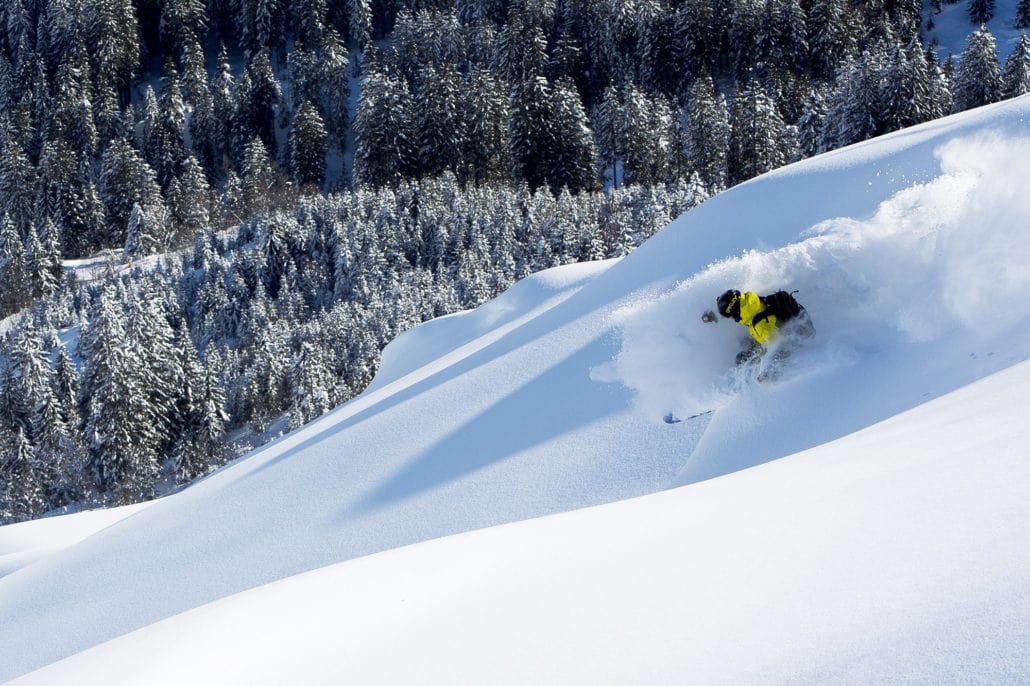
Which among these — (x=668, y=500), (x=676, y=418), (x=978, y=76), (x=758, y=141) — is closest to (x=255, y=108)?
(x=758, y=141)

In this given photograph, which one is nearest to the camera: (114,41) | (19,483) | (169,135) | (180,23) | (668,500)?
(668,500)

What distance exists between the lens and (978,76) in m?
56.4

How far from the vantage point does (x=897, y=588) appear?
9.01ft

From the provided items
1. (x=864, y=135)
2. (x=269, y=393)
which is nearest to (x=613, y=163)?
(x=864, y=135)

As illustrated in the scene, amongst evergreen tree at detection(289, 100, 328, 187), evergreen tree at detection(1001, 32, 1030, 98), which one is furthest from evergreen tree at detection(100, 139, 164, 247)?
evergreen tree at detection(1001, 32, 1030, 98)

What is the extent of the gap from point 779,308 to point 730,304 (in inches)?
20.5

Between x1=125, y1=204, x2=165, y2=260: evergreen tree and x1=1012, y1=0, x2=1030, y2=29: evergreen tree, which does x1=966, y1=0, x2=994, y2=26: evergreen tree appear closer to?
x1=1012, y1=0, x2=1030, y2=29: evergreen tree

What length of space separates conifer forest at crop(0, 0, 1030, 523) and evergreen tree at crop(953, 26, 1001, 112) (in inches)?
6.5

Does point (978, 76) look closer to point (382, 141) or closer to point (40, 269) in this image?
point (382, 141)

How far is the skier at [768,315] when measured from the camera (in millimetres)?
8727

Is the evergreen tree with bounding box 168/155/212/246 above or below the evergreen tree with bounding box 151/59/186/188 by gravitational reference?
below

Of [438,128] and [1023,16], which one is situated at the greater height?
[1023,16]

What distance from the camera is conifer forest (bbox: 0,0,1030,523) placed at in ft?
172

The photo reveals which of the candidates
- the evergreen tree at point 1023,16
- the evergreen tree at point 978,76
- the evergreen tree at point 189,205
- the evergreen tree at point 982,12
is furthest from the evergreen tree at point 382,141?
the evergreen tree at point 1023,16
